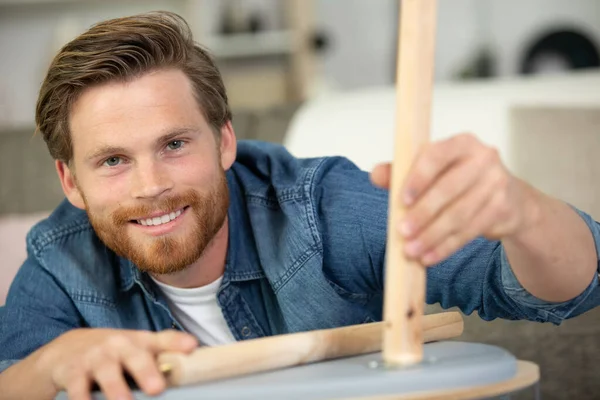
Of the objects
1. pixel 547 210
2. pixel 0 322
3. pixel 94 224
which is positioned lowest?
pixel 0 322

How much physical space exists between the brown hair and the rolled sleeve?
0.57 m

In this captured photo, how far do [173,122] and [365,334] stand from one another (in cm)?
53

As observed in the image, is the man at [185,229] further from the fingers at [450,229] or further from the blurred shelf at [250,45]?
the blurred shelf at [250,45]

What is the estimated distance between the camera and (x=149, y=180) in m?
1.22

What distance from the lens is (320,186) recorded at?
4.48 ft

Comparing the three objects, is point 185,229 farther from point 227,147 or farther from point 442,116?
point 442,116

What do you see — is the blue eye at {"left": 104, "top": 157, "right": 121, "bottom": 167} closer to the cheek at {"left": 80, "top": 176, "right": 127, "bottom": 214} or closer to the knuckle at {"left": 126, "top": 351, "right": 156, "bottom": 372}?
the cheek at {"left": 80, "top": 176, "right": 127, "bottom": 214}

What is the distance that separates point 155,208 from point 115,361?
1.52ft

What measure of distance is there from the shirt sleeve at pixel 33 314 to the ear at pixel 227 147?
32 cm

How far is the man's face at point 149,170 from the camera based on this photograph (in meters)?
1.24

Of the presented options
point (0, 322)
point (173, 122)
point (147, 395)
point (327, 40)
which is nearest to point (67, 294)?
point (0, 322)

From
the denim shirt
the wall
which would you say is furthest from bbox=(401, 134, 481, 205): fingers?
the wall

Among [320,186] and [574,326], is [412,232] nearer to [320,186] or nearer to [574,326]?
[320,186]

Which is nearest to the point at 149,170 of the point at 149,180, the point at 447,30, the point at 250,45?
the point at 149,180
